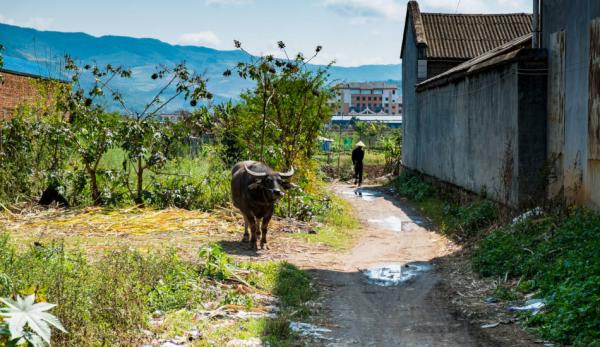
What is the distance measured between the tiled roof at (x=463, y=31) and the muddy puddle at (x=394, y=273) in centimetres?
1728

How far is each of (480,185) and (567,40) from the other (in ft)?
15.2

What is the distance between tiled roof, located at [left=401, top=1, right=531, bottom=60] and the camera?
93.9 ft

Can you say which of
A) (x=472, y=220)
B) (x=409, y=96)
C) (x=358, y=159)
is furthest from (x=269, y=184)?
(x=409, y=96)

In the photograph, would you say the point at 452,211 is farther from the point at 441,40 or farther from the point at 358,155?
the point at 441,40

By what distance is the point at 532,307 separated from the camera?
8.59m

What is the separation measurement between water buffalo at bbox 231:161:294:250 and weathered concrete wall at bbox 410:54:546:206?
415cm

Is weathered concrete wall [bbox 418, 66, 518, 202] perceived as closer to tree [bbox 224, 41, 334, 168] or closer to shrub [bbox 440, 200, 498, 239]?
shrub [bbox 440, 200, 498, 239]

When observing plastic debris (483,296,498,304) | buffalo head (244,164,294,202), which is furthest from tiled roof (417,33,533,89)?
plastic debris (483,296,498,304)

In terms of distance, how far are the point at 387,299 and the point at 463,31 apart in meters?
21.7

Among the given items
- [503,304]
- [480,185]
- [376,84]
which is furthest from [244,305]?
[376,84]

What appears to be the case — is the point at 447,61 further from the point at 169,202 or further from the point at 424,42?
the point at 169,202

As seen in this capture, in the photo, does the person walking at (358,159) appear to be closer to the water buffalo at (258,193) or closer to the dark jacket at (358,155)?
the dark jacket at (358,155)

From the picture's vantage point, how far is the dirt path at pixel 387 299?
7.89 meters

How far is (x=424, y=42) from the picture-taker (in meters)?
28.2
